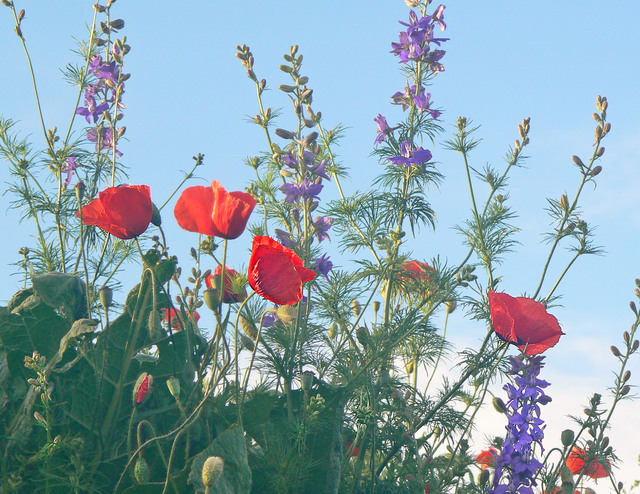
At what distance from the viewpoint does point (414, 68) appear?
121 inches

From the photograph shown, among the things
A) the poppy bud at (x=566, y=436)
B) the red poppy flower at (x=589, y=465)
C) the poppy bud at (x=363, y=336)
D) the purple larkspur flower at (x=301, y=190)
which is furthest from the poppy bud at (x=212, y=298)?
the red poppy flower at (x=589, y=465)

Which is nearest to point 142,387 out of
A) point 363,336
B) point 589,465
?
point 363,336

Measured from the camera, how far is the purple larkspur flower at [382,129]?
2.86m

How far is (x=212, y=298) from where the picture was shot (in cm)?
175

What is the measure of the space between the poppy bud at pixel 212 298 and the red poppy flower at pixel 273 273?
0.47 ft

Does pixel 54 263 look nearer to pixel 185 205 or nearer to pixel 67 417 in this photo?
pixel 67 417

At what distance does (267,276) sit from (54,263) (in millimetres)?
1342

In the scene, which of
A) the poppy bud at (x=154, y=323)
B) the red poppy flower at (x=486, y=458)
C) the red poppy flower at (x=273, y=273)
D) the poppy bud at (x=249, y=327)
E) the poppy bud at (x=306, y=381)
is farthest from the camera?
the red poppy flower at (x=486, y=458)

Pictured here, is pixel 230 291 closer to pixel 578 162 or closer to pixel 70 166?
pixel 70 166

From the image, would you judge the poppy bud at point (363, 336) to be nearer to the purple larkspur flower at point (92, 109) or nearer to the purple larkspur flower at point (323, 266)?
the purple larkspur flower at point (323, 266)

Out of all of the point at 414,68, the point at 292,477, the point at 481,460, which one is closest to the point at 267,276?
the point at 292,477

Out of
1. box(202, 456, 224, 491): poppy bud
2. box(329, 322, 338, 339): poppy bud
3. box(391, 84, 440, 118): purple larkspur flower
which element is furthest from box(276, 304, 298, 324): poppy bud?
box(391, 84, 440, 118): purple larkspur flower

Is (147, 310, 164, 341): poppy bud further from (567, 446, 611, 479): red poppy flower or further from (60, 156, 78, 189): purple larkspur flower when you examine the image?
(567, 446, 611, 479): red poppy flower

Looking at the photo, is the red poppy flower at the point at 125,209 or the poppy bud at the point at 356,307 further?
the poppy bud at the point at 356,307
